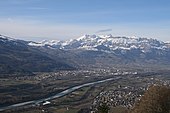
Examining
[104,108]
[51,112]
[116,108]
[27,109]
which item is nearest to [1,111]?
[27,109]

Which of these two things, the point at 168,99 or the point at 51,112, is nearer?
the point at 168,99

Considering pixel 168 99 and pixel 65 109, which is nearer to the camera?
Result: pixel 168 99

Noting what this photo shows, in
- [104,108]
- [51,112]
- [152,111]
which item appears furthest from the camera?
[51,112]

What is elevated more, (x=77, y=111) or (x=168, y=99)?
(x=168, y=99)

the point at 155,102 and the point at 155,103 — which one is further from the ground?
the point at 155,102

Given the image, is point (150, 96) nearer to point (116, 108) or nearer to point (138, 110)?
point (138, 110)

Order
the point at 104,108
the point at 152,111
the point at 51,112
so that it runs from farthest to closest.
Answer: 1. the point at 51,112
2. the point at 104,108
3. the point at 152,111

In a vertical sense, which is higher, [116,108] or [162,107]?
[162,107]

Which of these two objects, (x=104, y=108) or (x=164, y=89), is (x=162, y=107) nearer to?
(x=164, y=89)

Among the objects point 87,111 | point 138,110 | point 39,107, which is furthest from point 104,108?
point 39,107
